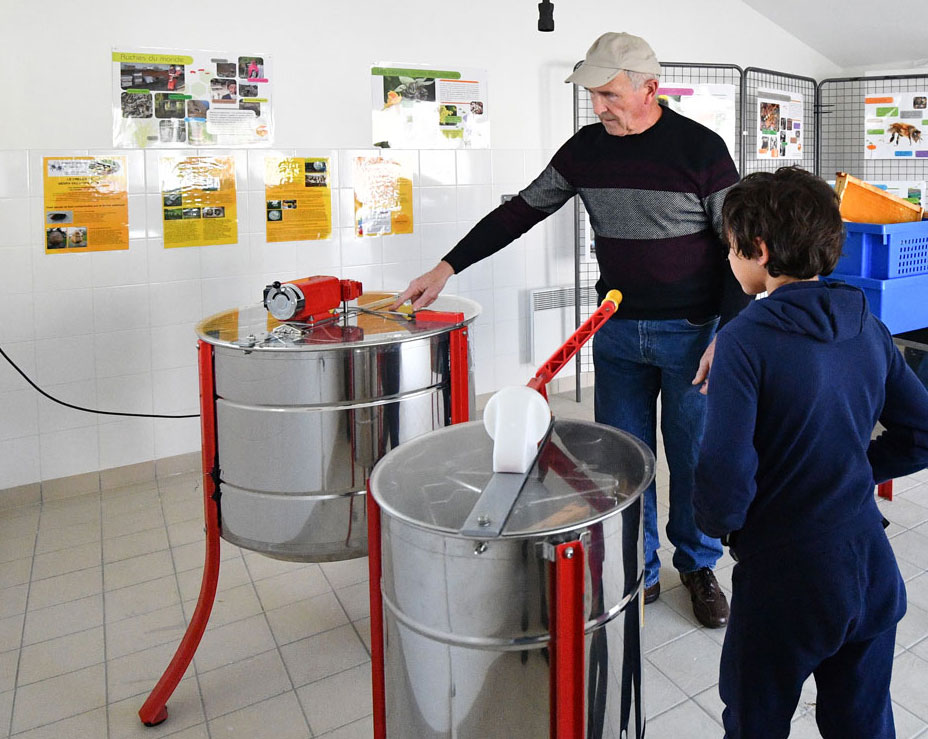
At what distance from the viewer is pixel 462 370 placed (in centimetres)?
184

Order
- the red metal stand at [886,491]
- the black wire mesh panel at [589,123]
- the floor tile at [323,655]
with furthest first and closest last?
the black wire mesh panel at [589,123]
the red metal stand at [886,491]
the floor tile at [323,655]

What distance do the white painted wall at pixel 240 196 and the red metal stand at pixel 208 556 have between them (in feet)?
4.97

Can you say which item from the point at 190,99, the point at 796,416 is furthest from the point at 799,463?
the point at 190,99

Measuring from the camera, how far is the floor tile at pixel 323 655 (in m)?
1.98

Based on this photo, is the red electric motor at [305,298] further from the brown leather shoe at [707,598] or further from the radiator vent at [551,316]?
the radiator vent at [551,316]

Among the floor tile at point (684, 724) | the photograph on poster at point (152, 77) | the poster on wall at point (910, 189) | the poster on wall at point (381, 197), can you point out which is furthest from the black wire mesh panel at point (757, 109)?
the floor tile at point (684, 724)

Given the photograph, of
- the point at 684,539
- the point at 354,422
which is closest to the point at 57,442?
the point at 354,422

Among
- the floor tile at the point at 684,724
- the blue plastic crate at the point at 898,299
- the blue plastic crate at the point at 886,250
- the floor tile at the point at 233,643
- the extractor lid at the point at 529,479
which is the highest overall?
the blue plastic crate at the point at 886,250

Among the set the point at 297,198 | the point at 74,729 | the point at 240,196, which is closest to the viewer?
the point at 74,729

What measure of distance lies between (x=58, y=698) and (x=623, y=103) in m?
1.91

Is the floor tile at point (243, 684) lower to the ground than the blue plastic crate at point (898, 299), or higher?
lower

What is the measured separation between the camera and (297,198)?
3393 millimetres

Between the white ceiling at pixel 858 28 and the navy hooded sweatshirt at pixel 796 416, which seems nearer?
the navy hooded sweatshirt at pixel 796 416

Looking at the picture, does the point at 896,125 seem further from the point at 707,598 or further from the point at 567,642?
the point at 567,642
